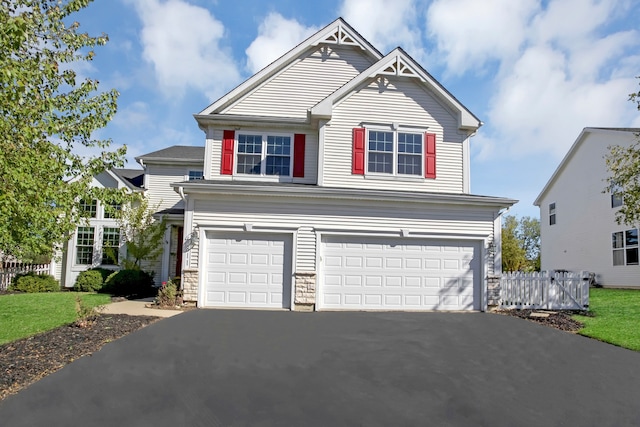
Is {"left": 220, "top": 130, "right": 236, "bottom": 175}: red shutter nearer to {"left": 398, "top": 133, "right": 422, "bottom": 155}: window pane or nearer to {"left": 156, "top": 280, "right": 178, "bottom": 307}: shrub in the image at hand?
{"left": 156, "top": 280, "right": 178, "bottom": 307}: shrub

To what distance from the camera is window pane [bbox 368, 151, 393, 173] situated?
14.2 m

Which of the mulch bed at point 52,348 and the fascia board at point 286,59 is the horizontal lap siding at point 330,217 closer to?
the mulch bed at point 52,348

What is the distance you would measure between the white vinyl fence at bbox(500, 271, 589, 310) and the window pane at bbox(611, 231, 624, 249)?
35.6 ft

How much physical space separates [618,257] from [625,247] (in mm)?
788

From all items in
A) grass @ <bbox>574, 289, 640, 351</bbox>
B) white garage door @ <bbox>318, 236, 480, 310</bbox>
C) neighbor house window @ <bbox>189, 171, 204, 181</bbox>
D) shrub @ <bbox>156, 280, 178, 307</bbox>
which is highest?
neighbor house window @ <bbox>189, 171, 204, 181</bbox>

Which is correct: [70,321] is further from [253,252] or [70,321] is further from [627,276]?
[627,276]

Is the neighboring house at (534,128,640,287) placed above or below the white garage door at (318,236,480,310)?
above

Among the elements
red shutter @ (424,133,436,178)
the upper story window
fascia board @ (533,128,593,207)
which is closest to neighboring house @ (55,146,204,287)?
the upper story window

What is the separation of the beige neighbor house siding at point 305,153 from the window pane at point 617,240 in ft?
56.6

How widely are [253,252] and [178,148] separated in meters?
11.9

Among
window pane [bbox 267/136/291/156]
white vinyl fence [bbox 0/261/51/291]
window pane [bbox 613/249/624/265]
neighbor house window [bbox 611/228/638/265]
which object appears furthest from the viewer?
window pane [bbox 613/249/624/265]

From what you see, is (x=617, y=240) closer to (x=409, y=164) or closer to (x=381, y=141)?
(x=409, y=164)

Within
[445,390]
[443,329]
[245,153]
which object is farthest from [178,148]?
[445,390]

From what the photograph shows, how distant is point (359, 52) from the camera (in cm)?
1577
